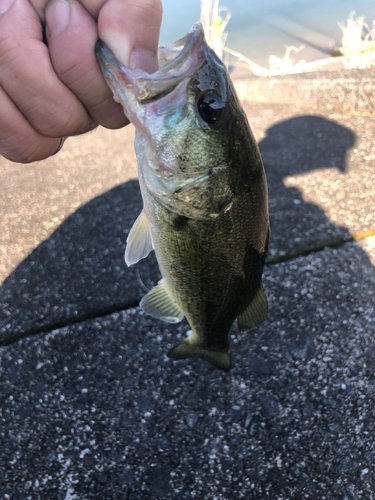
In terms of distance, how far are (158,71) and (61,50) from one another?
0.30m

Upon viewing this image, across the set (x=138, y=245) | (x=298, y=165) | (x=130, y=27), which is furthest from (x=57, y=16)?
(x=298, y=165)

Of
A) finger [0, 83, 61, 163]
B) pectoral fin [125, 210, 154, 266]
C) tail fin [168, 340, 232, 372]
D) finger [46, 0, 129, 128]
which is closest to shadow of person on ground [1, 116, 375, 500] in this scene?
tail fin [168, 340, 232, 372]

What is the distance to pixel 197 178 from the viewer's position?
1.22m

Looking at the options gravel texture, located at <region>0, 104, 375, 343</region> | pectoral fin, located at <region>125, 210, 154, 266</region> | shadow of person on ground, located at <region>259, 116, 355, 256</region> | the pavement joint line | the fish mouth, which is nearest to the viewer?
the fish mouth

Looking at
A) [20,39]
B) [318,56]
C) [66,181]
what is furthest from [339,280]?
[318,56]

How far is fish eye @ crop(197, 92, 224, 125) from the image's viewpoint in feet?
3.76

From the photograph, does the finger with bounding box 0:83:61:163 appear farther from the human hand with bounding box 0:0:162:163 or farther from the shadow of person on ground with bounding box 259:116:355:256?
the shadow of person on ground with bounding box 259:116:355:256

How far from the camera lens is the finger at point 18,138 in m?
1.23

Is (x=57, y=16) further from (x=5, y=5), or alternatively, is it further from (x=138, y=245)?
(x=138, y=245)

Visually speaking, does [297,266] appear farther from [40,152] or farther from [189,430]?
[40,152]

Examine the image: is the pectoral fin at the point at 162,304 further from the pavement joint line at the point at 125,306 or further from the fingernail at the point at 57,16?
the fingernail at the point at 57,16

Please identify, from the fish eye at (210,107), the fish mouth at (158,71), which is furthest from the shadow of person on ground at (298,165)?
the fish mouth at (158,71)

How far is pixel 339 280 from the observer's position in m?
2.29

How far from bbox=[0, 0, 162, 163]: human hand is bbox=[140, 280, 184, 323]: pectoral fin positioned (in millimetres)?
729
